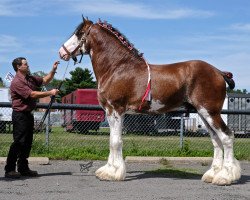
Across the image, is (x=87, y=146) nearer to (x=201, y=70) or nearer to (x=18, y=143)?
(x=18, y=143)

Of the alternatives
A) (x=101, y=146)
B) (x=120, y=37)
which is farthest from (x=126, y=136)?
(x=120, y=37)

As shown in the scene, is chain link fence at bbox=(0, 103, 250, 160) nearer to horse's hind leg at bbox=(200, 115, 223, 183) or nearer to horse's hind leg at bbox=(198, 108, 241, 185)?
horse's hind leg at bbox=(200, 115, 223, 183)

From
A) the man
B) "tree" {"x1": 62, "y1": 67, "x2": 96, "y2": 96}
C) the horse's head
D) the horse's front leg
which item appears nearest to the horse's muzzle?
the horse's head

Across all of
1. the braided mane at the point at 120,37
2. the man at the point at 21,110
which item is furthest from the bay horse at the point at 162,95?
the man at the point at 21,110

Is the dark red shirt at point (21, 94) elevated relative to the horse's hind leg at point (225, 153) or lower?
elevated

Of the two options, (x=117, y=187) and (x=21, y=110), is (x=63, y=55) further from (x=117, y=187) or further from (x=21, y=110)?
(x=117, y=187)

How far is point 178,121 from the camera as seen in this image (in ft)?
47.3

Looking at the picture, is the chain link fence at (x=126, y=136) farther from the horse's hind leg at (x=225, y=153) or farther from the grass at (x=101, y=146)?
the horse's hind leg at (x=225, y=153)

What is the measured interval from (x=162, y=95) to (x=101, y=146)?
5712 mm

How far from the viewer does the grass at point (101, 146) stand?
1175 centimetres

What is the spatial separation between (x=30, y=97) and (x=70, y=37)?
1.40 metres

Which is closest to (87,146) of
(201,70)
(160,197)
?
(201,70)

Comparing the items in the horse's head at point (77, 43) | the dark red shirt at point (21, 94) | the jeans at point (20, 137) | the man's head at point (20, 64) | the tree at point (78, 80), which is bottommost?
the jeans at point (20, 137)

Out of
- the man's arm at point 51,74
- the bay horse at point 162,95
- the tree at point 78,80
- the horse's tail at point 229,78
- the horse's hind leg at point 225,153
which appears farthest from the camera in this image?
the tree at point 78,80
